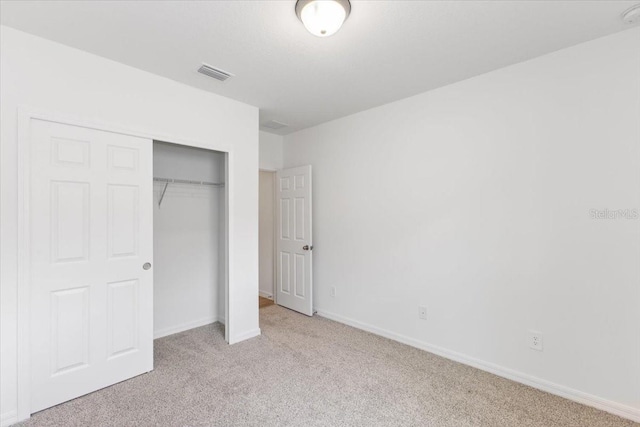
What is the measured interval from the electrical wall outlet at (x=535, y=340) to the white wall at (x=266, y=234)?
349cm

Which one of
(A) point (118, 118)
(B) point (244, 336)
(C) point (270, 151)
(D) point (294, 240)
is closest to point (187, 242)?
(B) point (244, 336)

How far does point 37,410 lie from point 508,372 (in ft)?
11.5

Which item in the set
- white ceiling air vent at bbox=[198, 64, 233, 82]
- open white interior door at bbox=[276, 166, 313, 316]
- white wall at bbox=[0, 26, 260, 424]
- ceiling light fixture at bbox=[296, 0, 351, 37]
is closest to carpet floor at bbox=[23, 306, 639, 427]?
white wall at bbox=[0, 26, 260, 424]

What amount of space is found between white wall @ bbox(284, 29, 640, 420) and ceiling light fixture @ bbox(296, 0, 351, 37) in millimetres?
1593

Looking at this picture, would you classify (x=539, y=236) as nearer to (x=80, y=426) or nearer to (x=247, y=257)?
(x=247, y=257)

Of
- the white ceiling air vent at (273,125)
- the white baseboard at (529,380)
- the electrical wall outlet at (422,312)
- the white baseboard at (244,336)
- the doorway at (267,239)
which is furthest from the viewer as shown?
the doorway at (267,239)

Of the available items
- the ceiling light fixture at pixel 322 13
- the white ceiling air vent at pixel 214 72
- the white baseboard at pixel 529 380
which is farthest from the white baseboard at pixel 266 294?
the ceiling light fixture at pixel 322 13

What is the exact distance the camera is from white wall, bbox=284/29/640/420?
2.09 meters

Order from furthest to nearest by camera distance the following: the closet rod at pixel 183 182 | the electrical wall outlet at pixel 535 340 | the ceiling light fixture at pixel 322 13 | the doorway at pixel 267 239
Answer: the doorway at pixel 267 239
the closet rod at pixel 183 182
the electrical wall outlet at pixel 535 340
the ceiling light fixture at pixel 322 13

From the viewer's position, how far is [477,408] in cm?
213

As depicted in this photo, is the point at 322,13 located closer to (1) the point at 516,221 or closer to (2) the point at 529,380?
(1) the point at 516,221

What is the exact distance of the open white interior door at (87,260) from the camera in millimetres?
2117

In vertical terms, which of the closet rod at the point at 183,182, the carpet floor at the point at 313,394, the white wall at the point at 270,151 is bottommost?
the carpet floor at the point at 313,394

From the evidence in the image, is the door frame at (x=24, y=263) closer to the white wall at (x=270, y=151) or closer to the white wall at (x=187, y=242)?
the white wall at (x=187, y=242)
